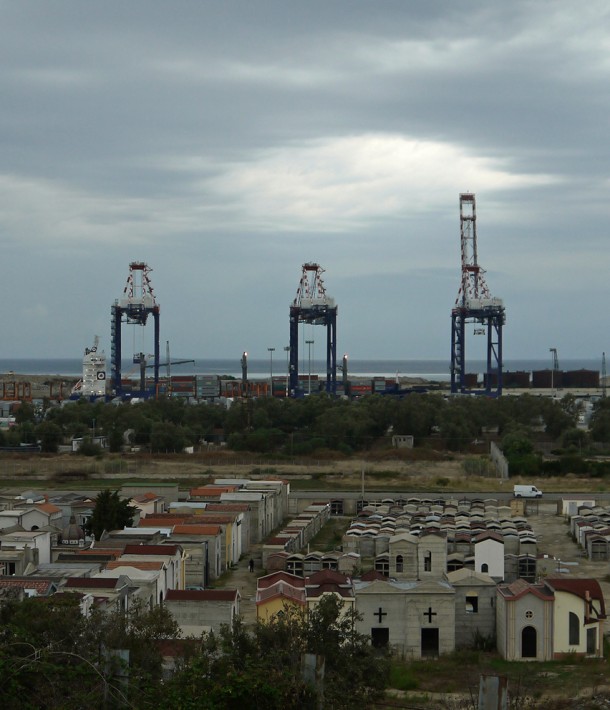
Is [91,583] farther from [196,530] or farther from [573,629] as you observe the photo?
[573,629]

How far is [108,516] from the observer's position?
21000 mm

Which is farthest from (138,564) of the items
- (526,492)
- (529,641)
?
(526,492)

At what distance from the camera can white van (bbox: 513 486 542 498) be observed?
28.9 metres

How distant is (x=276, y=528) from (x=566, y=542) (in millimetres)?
6445

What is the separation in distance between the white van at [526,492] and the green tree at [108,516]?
11620 mm

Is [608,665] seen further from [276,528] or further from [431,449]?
[431,449]

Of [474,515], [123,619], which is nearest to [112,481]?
[474,515]

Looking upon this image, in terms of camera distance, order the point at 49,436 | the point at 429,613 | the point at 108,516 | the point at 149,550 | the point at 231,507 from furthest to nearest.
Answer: the point at 49,436, the point at 231,507, the point at 108,516, the point at 149,550, the point at 429,613

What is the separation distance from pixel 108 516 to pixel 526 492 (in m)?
12.3

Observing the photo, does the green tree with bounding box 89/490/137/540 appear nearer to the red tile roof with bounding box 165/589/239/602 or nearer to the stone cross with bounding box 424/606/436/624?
the red tile roof with bounding box 165/589/239/602

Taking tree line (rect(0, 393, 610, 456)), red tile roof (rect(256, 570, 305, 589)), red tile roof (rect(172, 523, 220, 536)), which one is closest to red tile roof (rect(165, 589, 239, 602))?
red tile roof (rect(256, 570, 305, 589))

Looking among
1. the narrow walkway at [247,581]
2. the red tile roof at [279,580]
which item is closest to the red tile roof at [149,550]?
the narrow walkway at [247,581]

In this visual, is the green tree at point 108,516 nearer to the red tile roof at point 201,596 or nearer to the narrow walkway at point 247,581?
the narrow walkway at point 247,581

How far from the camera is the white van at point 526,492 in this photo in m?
28.9
